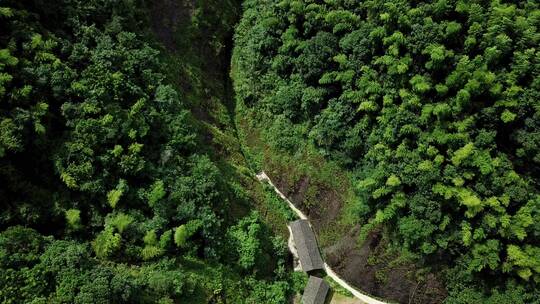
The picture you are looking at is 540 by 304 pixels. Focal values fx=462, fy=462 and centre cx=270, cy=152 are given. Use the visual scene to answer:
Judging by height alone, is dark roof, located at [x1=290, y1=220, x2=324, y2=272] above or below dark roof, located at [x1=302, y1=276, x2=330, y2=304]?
above

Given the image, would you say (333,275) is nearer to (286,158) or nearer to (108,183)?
(286,158)

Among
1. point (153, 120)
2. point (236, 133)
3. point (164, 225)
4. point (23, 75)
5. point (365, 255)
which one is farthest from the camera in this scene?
point (236, 133)

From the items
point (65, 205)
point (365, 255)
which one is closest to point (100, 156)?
point (65, 205)

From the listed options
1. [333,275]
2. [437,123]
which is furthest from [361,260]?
[437,123]

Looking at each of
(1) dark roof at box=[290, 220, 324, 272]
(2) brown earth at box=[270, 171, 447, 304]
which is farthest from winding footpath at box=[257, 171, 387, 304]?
(1) dark roof at box=[290, 220, 324, 272]

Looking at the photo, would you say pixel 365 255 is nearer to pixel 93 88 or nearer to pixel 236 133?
pixel 236 133

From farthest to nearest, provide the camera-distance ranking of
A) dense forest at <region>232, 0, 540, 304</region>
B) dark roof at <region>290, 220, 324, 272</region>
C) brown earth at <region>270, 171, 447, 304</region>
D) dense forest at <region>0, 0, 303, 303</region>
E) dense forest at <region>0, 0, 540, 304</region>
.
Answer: dark roof at <region>290, 220, 324, 272</region> < brown earth at <region>270, 171, 447, 304</region> < dense forest at <region>232, 0, 540, 304</region> < dense forest at <region>0, 0, 540, 304</region> < dense forest at <region>0, 0, 303, 303</region>

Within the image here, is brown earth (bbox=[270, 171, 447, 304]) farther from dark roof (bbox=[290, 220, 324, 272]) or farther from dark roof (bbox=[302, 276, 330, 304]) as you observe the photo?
dark roof (bbox=[302, 276, 330, 304])
